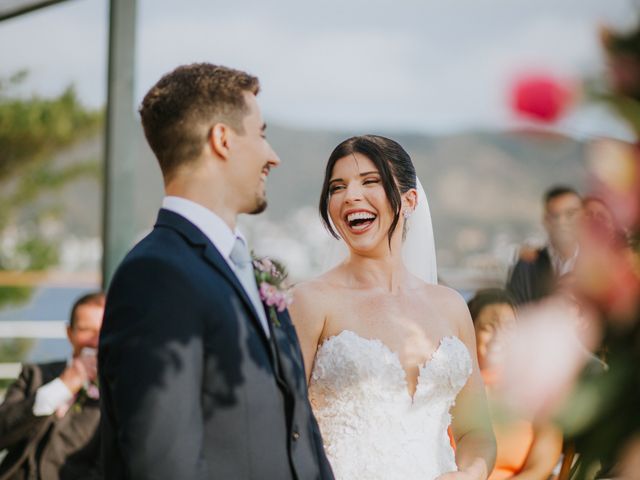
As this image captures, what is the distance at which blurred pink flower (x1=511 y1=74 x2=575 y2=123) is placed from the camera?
2.49ft

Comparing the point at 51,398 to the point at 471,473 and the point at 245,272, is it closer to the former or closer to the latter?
the point at 471,473

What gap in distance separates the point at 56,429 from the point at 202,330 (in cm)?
256

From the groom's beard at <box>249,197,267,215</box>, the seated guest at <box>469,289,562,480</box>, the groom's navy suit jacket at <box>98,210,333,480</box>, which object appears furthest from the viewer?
the seated guest at <box>469,289,562,480</box>

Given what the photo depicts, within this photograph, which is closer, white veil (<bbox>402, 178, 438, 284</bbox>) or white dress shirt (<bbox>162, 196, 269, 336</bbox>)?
white dress shirt (<bbox>162, 196, 269, 336</bbox>)

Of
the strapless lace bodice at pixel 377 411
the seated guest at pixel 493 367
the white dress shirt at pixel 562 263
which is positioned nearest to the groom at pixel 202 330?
the white dress shirt at pixel 562 263

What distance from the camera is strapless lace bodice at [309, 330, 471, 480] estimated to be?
9.86 feet

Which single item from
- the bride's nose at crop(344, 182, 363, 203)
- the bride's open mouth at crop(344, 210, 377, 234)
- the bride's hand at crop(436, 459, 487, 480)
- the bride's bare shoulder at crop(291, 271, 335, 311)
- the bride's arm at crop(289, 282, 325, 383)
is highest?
the bride's nose at crop(344, 182, 363, 203)

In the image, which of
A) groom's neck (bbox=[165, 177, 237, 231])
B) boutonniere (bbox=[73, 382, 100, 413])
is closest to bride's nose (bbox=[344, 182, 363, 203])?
groom's neck (bbox=[165, 177, 237, 231])

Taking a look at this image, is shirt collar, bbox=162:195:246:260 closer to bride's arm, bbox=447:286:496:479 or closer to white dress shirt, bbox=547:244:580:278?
white dress shirt, bbox=547:244:580:278

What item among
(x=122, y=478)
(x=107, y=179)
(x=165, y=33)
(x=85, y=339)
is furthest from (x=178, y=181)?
(x=165, y=33)

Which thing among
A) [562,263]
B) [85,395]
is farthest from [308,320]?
[85,395]

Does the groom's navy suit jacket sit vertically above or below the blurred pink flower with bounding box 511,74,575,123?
below

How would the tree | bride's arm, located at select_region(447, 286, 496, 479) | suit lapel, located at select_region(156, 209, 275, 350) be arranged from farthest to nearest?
the tree
bride's arm, located at select_region(447, 286, 496, 479)
suit lapel, located at select_region(156, 209, 275, 350)

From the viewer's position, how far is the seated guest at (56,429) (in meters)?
4.16
